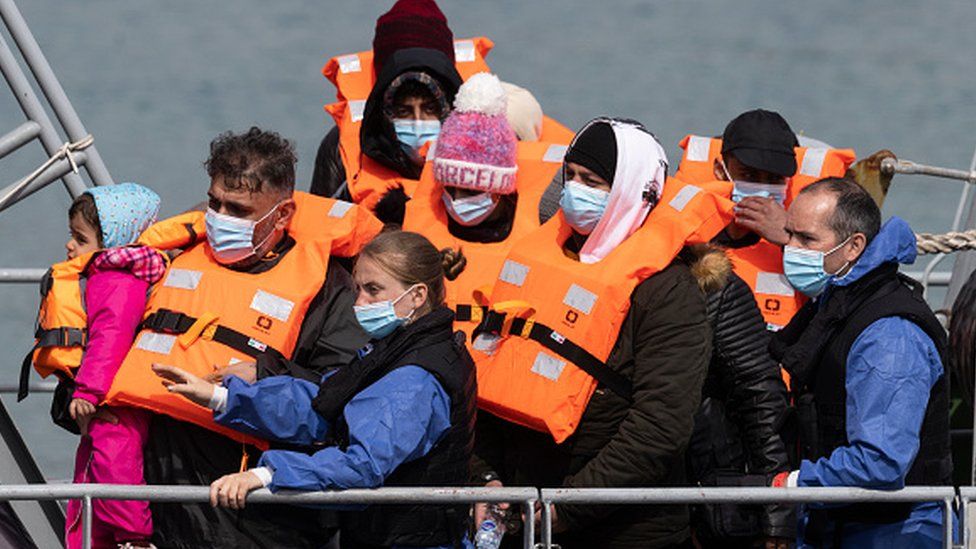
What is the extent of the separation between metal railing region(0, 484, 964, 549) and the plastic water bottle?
1.13 feet

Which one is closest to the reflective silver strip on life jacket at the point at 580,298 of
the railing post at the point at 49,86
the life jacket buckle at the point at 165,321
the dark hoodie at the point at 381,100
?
the life jacket buckle at the point at 165,321

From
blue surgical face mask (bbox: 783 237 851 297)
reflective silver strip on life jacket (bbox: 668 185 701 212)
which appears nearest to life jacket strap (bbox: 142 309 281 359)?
reflective silver strip on life jacket (bbox: 668 185 701 212)

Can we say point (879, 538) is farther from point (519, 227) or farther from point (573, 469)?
point (519, 227)

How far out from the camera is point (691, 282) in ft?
14.4

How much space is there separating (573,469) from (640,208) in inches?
26.6

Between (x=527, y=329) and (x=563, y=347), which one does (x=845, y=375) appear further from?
(x=527, y=329)

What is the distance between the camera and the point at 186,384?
4.05m

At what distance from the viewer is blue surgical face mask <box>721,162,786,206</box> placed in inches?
203

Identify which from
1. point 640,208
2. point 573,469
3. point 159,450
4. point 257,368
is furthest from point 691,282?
point 159,450

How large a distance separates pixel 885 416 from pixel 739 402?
2.09ft

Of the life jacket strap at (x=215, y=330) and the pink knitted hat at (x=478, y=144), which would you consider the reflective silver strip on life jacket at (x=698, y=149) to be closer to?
the pink knitted hat at (x=478, y=144)

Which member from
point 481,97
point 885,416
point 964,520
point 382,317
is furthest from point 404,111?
point 964,520

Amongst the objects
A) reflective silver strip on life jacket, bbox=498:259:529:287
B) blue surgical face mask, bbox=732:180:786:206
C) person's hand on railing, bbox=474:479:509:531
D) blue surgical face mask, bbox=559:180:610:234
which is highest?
blue surgical face mask, bbox=732:180:786:206

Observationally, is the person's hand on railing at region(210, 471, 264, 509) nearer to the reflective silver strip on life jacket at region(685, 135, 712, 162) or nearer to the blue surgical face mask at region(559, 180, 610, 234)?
the blue surgical face mask at region(559, 180, 610, 234)
